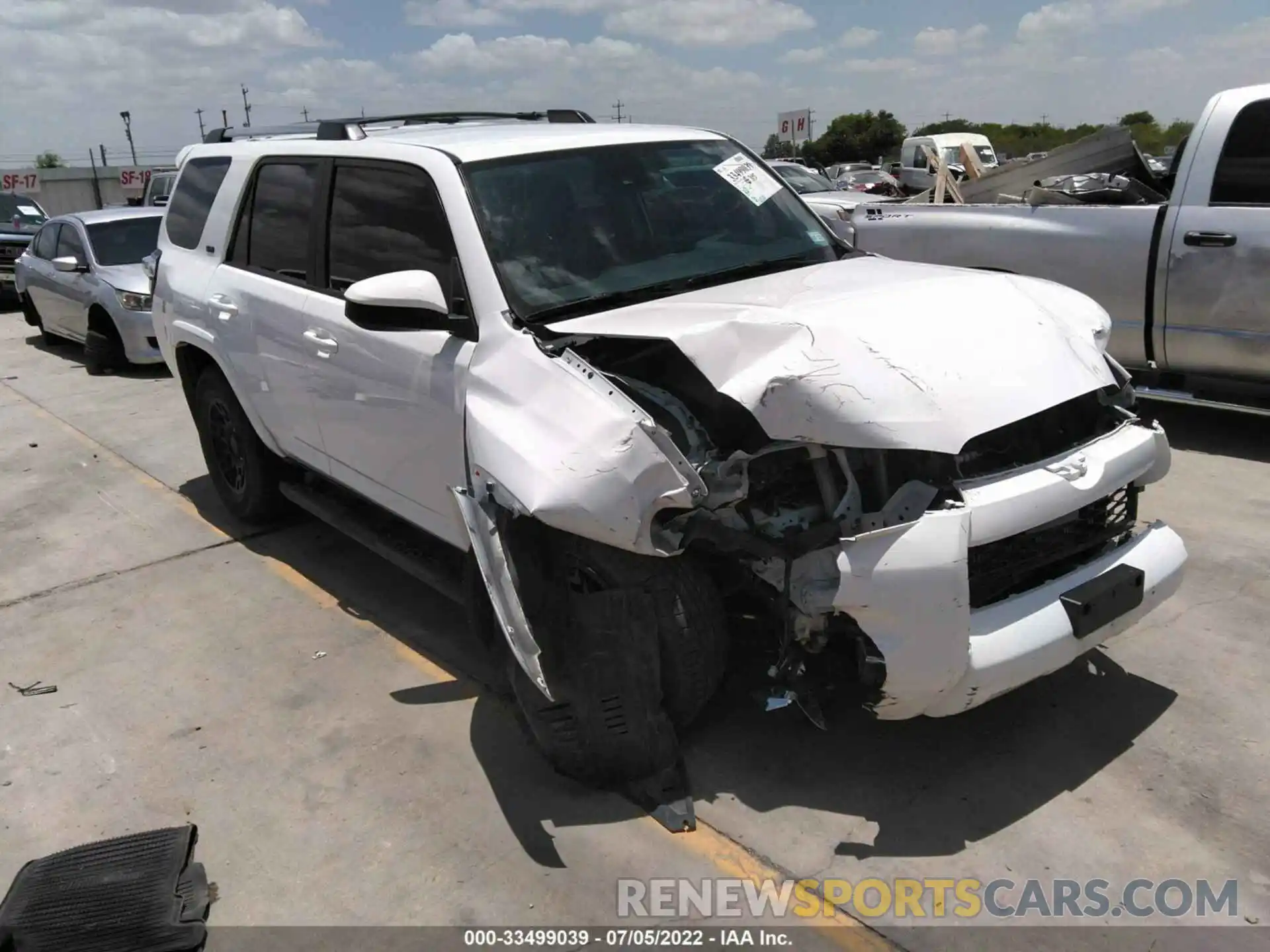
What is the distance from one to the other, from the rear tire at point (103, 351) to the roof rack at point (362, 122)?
5554mm

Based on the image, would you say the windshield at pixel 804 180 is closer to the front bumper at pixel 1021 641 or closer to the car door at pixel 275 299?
the car door at pixel 275 299

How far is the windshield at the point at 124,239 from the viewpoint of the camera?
10750 mm

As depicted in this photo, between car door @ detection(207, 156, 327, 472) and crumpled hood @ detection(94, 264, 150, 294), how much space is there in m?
5.61

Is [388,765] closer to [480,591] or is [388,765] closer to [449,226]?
[480,591]

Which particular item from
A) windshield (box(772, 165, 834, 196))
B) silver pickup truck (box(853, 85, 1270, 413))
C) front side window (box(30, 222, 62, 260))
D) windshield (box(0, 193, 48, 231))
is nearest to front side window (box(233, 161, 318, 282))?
silver pickup truck (box(853, 85, 1270, 413))

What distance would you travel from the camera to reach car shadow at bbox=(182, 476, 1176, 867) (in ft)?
10.3

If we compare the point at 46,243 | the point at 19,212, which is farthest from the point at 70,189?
the point at 46,243

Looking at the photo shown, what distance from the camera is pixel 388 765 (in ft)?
11.8

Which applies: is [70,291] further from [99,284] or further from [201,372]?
[201,372]

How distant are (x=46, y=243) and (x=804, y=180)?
939cm

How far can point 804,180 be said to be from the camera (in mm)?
14055

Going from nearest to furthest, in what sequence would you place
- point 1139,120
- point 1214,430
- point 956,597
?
point 956,597, point 1214,430, point 1139,120

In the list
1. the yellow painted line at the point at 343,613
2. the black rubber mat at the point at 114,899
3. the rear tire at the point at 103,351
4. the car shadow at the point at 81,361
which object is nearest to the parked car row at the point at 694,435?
the yellow painted line at the point at 343,613

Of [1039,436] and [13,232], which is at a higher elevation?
[1039,436]
